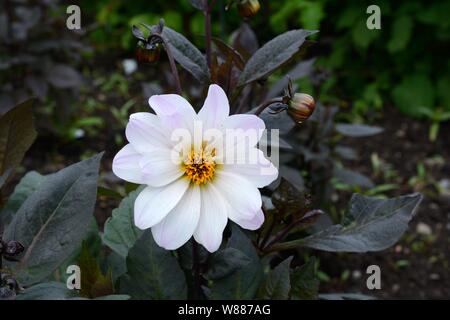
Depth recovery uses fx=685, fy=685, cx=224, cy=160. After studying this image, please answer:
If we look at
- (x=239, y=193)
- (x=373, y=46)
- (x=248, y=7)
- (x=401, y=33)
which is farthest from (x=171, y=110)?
(x=373, y=46)

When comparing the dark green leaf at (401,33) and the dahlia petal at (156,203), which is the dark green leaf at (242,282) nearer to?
the dahlia petal at (156,203)

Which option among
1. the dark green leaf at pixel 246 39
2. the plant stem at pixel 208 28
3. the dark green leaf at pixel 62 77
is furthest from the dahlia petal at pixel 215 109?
the dark green leaf at pixel 62 77

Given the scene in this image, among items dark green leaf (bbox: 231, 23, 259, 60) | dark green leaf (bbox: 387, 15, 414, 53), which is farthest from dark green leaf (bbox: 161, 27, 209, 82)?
dark green leaf (bbox: 387, 15, 414, 53)

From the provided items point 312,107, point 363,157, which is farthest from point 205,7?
point 363,157

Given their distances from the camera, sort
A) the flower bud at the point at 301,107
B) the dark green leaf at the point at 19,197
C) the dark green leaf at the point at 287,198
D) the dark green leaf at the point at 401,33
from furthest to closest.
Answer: the dark green leaf at the point at 401,33 < the dark green leaf at the point at 19,197 < the dark green leaf at the point at 287,198 < the flower bud at the point at 301,107

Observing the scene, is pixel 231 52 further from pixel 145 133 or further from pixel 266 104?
pixel 145 133

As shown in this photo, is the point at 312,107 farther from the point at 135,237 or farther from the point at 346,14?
the point at 346,14
